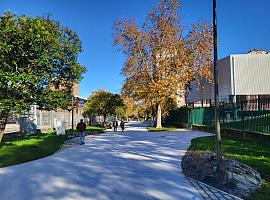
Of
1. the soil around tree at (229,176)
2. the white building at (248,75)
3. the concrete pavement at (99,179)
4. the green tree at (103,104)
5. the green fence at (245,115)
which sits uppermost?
the white building at (248,75)

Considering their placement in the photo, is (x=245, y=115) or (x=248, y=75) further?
(x=248, y=75)

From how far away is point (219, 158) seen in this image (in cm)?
869

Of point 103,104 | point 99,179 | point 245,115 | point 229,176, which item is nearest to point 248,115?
point 245,115

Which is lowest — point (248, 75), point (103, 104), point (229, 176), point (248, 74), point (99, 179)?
point (99, 179)

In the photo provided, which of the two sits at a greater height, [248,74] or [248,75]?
[248,74]

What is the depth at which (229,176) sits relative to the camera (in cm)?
852

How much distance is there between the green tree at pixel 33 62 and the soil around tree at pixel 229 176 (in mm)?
10788

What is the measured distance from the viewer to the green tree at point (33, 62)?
58.1ft

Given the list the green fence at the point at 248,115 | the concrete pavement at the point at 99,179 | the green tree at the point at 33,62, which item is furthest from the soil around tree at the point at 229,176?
the green tree at the point at 33,62

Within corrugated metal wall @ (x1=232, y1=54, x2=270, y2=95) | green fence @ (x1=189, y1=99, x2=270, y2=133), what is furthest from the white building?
green fence @ (x1=189, y1=99, x2=270, y2=133)

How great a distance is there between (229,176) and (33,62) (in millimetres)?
13286

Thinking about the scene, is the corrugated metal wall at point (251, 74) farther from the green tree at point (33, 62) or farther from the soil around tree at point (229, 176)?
the soil around tree at point (229, 176)

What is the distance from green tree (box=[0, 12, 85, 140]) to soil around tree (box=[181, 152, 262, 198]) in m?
10.8

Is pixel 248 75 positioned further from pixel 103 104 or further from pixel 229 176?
pixel 229 176
